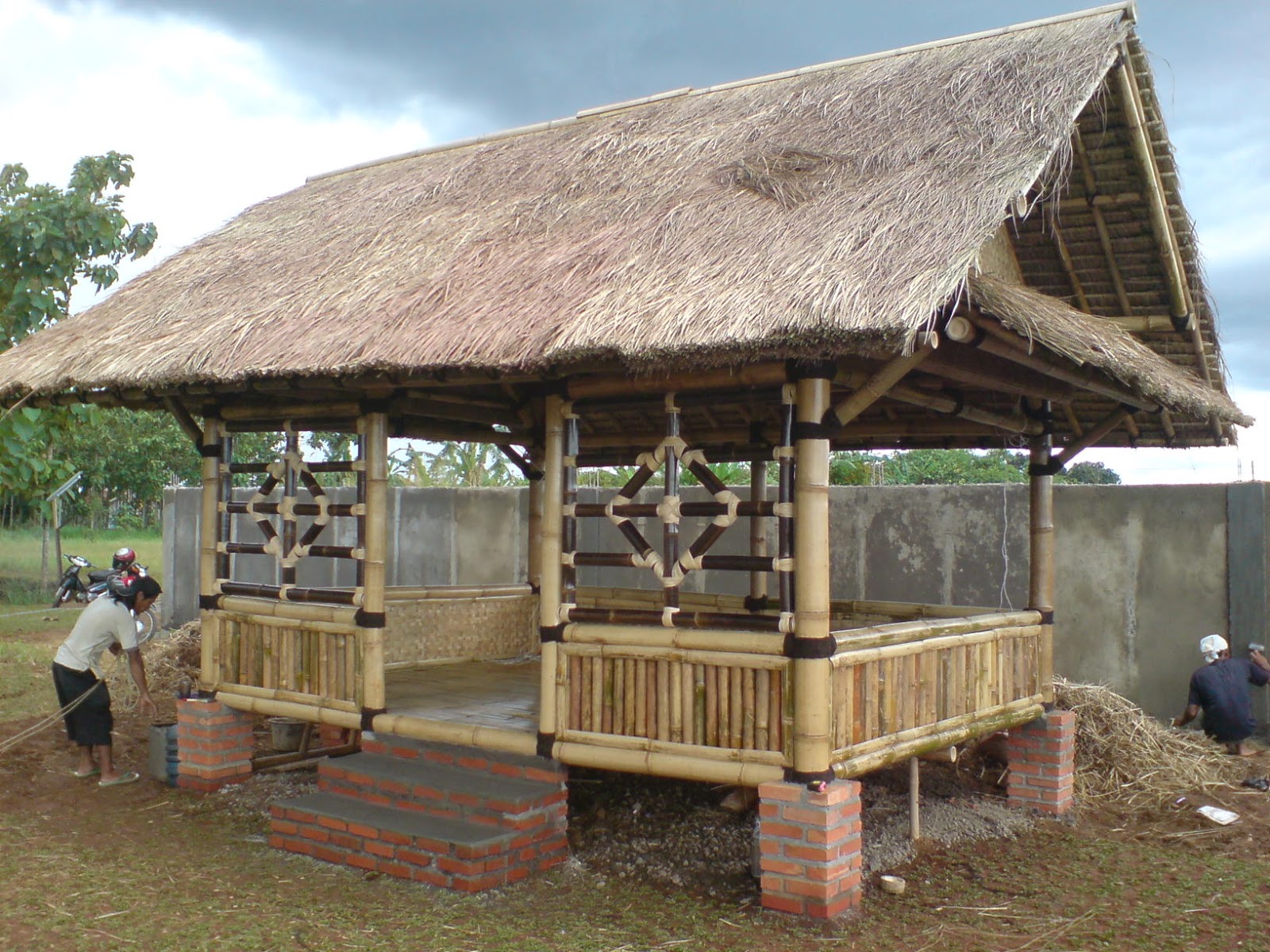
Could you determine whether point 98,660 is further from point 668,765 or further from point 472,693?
point 668,765

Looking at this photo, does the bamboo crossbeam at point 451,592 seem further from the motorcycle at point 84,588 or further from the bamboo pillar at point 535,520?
the motorcycle at point 84,588

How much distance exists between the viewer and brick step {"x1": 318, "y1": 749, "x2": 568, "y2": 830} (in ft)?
19.0

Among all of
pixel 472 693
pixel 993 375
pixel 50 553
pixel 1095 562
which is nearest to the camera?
pixel 993 375

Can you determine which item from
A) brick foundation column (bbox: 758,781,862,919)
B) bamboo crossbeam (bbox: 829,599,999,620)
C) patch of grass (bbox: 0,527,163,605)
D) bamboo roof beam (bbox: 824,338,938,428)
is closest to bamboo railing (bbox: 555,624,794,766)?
brick foundation column (bbox: 758,781,862,919)

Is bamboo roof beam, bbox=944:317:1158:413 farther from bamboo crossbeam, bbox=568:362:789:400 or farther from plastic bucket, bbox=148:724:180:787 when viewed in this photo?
plastic bucket, bbox=148:724:180:787

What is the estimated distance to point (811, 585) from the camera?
5.13m

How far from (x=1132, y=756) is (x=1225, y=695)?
0.84 m

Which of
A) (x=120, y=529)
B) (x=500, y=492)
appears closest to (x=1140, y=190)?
(x=500, y=492)

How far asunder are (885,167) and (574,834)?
3.92 meters

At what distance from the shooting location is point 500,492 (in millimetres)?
12555

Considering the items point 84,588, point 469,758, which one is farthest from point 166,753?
point 84,588

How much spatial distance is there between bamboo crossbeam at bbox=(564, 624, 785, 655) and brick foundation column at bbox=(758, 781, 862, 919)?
0.60m

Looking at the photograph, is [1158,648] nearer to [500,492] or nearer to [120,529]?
[500,492]

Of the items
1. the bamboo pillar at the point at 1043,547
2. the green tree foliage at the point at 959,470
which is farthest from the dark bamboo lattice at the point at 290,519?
the green tree foliage at the point at 959,470
